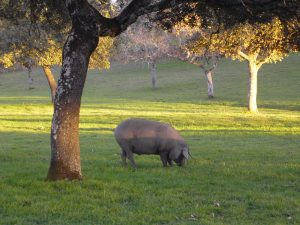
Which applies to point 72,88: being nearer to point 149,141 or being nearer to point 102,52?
point 149,141

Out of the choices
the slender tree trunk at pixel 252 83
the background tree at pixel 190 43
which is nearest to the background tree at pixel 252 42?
the slender tree trunk at pixel 252 83

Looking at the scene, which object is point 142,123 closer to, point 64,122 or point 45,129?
point 64,122

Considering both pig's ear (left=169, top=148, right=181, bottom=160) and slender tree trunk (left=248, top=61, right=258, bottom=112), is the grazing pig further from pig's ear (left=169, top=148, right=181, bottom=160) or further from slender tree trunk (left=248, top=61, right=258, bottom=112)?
slender tree trunk (left=248, top=61, right=258, bottom=112)

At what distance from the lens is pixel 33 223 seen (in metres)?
8.55

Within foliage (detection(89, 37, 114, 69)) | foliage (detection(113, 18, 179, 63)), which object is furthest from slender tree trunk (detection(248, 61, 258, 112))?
foliage (detection(113, 18, 179, 63))

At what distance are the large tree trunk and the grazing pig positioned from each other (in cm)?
356

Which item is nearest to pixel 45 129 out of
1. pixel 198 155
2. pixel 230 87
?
pixel 198 155

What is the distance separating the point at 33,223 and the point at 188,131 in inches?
771

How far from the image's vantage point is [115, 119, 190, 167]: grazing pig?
15195 millimetres

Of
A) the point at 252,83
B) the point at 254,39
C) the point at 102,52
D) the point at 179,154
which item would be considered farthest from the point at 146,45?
the point at 179,154

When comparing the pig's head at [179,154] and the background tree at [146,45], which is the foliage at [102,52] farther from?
the pig's head at [179,154]

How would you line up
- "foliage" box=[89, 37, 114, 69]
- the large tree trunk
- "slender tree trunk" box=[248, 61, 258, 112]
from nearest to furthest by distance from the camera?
the large tree trunk < "slender tree trunk" box=[248, 61, 258, 112] < "foliage" box=[89, 37, 114, 69]

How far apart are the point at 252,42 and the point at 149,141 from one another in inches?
355

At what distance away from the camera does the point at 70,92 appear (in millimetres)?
11641
